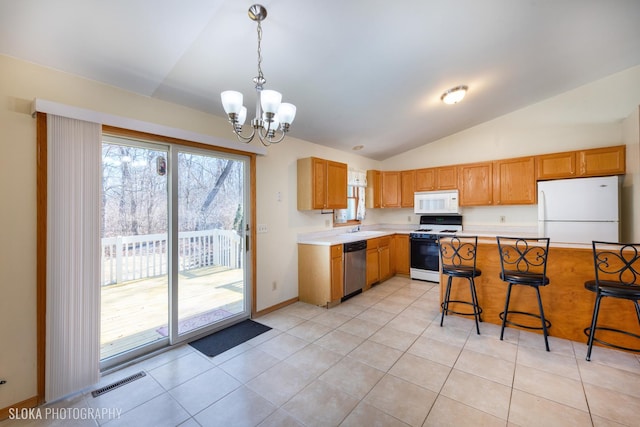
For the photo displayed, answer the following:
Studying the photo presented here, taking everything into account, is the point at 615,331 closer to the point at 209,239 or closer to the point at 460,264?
the point at 460,264

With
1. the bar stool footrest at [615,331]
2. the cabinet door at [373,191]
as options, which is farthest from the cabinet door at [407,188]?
the bar stool footrest at [615,331]

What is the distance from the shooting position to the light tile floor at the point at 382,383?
177cm

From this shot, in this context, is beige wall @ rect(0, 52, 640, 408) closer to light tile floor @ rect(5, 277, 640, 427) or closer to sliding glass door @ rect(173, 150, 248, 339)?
sliding glass door @ rect(173, 150, 248, 339)

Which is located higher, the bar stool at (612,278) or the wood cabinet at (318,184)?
the wood cabinet at (318,184)

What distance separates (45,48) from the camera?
5.99 ft

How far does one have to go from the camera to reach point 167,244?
9.01ft

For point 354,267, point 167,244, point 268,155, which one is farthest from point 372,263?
point 167,244

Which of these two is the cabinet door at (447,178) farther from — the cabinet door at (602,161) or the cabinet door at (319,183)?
the cabinet door at (319,183)

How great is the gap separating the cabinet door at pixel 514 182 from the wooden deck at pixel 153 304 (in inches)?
178

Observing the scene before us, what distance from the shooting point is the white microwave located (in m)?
5.05

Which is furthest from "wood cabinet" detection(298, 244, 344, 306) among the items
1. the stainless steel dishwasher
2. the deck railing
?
the deck railing

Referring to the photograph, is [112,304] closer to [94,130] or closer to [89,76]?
[94,130]

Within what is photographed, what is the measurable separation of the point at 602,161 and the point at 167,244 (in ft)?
19.2

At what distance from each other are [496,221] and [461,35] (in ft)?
12.1
